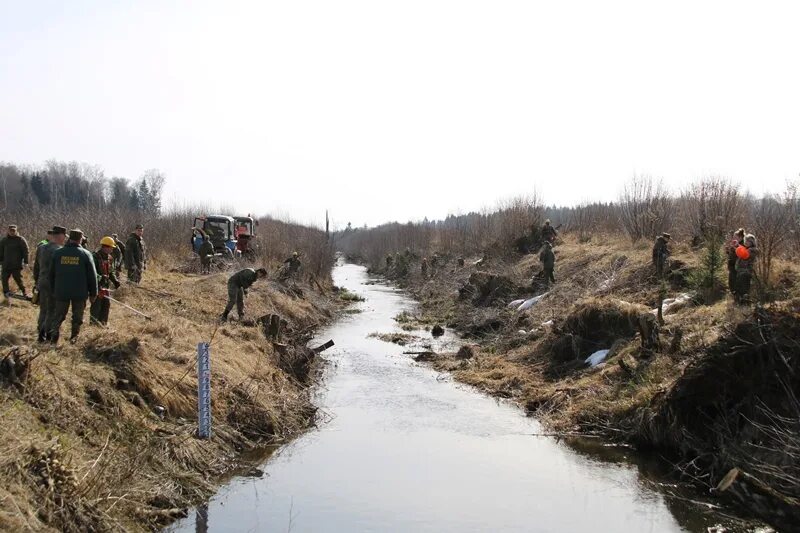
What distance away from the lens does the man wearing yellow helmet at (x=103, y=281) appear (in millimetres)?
12094

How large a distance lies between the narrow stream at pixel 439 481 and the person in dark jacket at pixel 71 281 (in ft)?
11.5

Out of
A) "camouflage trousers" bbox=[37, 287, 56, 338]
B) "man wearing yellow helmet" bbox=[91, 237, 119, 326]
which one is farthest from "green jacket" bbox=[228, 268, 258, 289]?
"camouflage trousers" bbox=[37, 287, 56, 338]

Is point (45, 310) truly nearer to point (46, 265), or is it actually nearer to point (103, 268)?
point (46, 265)

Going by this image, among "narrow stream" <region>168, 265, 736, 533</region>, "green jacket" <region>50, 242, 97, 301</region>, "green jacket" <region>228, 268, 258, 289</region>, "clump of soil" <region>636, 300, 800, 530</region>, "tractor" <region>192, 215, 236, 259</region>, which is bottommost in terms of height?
"narrow stream" <region>168, 265, 736, 533</region>

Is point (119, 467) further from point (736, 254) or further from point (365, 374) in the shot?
point (736, 254)

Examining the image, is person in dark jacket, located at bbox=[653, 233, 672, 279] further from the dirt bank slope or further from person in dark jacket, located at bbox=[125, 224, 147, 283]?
person in dark jacket, located at bbox=[125, 224, 147, 283]

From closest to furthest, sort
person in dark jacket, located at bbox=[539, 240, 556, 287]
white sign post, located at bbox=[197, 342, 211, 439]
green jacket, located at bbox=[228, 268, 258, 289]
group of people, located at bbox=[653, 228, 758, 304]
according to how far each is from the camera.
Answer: white sign post, located at bbox=[197, 342, 211, 439] < group of people, located at bbox=[653, 228, 758, 304] < green jacket, located at bbox=[228, 268, 258, 289] < person in dark jacket, located at bbox=[539, 240, 556, 287]

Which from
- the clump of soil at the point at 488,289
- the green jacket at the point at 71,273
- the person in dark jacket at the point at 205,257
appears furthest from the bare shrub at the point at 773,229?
the person in dark jacket at the point at 205,257

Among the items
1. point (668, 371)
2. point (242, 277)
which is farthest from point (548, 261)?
point (668, 371)

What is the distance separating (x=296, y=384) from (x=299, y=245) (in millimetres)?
26459

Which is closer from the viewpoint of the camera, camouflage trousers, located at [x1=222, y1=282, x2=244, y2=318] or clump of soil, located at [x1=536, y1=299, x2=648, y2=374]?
clump of soil, located at [x1=536, y1=299, x2=648, y2=374]

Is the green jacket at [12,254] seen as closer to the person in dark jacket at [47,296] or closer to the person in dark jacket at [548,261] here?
the person in dark jacket at [47,296]

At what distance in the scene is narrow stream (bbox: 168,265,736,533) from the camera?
857 cm

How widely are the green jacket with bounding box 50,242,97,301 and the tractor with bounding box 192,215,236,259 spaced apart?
2081 centimetres
